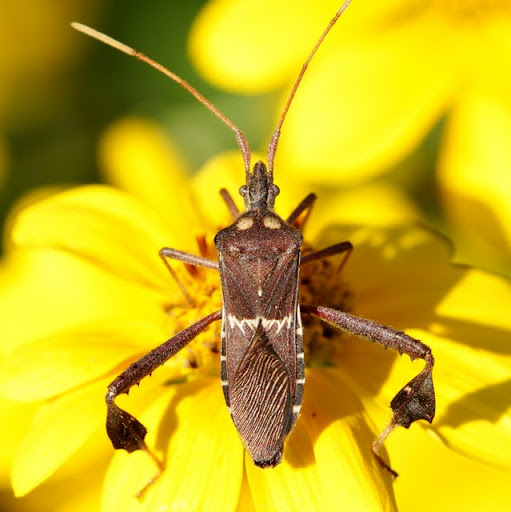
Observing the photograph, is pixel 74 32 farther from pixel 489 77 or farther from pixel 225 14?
pixel 489 77

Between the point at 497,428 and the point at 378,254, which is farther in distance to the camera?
the point at 378,254

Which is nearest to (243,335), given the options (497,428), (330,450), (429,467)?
(330,450)

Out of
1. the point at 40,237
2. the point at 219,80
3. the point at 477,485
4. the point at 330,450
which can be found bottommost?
the point at 477,485

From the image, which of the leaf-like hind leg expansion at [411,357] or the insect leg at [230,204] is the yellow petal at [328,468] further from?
the insect leg at [230,204]

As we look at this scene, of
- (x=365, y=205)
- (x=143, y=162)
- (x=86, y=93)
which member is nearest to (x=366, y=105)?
(x=365, y=205)

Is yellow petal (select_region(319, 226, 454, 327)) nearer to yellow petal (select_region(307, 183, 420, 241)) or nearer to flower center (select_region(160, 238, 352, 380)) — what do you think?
flower center (select_region(160, 238, 352, 380))

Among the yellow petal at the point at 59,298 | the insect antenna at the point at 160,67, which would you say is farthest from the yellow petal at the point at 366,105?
the yellow petal at the point at 59,298

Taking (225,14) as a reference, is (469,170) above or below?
below
